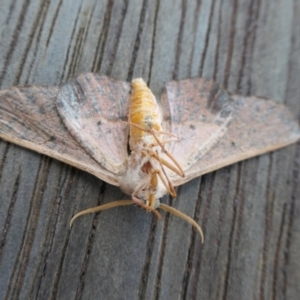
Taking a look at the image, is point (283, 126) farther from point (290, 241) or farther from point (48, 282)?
point (48, 282)

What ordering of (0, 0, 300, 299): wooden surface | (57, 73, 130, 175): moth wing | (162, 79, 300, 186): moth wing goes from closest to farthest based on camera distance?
(0, 0, 300, 299): wooden surface, (57, 73, 130, 175): moth wing, (162, 79, 300, 186): moth wing

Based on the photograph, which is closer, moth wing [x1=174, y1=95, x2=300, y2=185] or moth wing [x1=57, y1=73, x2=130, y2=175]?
moth wing [x1=57, y1=73, x2=130, y2=175]

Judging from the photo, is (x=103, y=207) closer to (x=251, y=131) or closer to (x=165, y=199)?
(x=165, y=199)

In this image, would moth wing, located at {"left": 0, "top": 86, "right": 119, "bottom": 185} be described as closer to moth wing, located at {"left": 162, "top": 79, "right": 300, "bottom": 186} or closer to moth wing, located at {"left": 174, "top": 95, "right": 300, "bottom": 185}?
moth wing, located at {"left": 162, "top": 79, "right": 300, "bottom": 186}

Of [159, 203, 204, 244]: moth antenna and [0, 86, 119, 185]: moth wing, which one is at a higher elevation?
[0, 86, 119, 185]: moth wing

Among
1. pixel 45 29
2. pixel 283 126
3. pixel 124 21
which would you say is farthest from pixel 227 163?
pixel 45 29

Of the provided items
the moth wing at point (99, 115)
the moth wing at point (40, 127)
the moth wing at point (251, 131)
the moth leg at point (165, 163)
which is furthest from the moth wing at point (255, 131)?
the moth wing at point (40, 127)

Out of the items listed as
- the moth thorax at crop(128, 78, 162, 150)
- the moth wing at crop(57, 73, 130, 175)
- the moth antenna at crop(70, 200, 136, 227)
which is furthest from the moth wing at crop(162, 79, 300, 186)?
the moth antenna at crop(70, 200, 136, 227)

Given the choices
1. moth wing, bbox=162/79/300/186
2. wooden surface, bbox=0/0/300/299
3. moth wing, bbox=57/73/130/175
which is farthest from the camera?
moth wing, bbox=162/79/300/186

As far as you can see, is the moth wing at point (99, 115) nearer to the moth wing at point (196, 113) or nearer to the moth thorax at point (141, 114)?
the moth thorax at point (141, 114)
